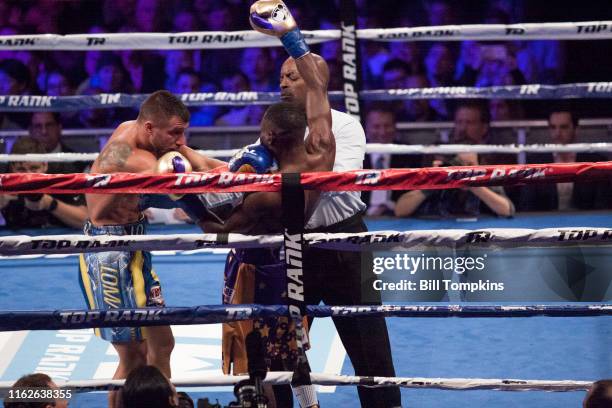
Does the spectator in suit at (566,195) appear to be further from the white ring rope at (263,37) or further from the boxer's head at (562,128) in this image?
the white ring rope at (263,37)

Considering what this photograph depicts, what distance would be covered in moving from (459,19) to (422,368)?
4.11 m

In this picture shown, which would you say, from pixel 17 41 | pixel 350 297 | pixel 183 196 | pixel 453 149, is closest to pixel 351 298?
pixel 350 297

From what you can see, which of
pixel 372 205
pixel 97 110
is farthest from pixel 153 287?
pixel 97 110

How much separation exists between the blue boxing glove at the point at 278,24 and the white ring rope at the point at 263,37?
163 centimetres

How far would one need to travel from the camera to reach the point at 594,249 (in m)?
2.72

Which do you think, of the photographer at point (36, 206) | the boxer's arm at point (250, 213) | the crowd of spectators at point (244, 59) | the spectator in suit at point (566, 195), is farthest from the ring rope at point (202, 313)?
the crowd of spectators at point (244, 59)

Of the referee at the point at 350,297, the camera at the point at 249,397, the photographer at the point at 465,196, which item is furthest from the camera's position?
the photographer at the point at 465,196

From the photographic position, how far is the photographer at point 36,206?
5.22 metres

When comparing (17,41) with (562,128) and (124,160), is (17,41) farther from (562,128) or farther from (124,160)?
(562,128)

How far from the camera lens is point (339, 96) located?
474cm

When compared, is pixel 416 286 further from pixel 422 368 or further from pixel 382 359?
pixel 422 368

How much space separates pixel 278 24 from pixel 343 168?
62 centimetres

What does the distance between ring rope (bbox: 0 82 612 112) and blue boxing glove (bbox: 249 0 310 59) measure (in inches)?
71.4

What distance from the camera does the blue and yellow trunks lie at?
3143 millimetres
